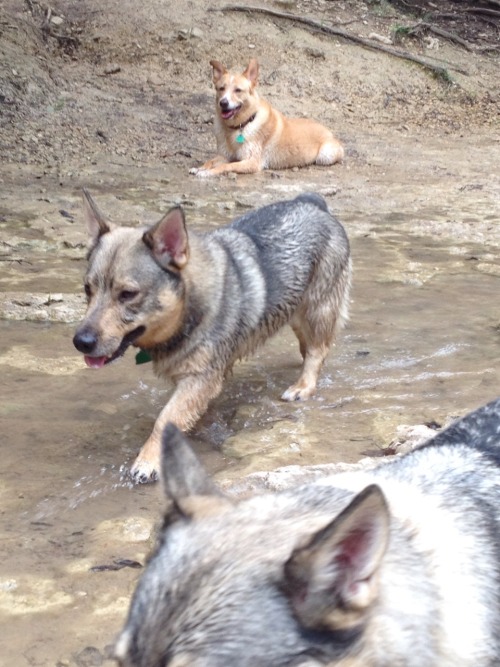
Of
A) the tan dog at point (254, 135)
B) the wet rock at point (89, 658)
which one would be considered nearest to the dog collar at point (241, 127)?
→ the tan dog at point (254, 135)

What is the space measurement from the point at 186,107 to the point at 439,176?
4953 millimetres

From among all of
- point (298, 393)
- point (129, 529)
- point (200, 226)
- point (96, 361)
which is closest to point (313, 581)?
point (129, 529)

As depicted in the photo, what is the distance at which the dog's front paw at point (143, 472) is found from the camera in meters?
5.20

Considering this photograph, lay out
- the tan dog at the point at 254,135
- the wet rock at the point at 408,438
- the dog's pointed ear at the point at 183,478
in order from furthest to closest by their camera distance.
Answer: the tan dog at the point at 254,135 → the wet rock at the point at 408,438 → the dog's pointed ear at the point at 183,478

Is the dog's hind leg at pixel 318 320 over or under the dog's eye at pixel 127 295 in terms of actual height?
under

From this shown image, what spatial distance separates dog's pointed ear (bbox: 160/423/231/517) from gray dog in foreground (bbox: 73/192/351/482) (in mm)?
2631

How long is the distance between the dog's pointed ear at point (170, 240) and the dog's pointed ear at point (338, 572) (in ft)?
12.2

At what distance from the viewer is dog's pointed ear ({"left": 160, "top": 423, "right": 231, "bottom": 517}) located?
242 cm

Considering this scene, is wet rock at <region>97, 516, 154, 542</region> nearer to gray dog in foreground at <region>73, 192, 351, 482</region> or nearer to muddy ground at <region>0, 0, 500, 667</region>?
muddy ground at <region>0, 0, 500, 667</region>

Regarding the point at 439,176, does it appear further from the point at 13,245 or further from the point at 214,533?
the point at 214,533

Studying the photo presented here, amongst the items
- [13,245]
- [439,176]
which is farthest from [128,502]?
[439,176]

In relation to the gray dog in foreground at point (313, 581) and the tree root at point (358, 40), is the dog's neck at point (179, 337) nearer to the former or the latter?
the gray dog in foreground at point (313, 581)

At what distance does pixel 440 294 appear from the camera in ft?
27.2

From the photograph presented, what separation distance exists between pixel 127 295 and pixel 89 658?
2.49m
